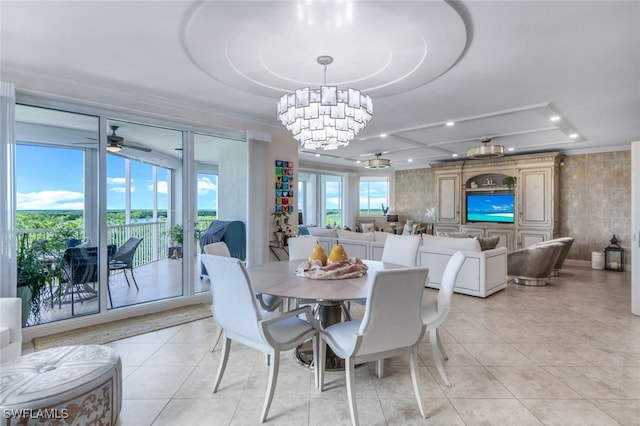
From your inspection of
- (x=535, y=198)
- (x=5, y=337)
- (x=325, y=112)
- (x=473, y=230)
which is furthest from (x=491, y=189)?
(x=5, y=337)

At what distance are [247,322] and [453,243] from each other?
12.8ft

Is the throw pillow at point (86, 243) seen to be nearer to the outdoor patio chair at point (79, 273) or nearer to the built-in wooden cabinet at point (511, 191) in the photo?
the outdoor patio chair at point (79, 273)

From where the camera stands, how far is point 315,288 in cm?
235

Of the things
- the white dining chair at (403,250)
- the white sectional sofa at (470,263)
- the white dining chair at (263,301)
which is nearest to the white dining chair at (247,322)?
the white dining chair at (263,301)

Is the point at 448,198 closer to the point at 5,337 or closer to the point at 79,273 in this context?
the point at 79,273

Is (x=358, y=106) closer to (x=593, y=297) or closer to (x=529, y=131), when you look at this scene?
(x=529, y=131)

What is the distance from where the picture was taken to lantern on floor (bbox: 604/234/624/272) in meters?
6.62

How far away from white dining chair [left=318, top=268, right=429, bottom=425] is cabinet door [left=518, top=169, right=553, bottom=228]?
270 inches

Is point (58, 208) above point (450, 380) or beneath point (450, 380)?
above

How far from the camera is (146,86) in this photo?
349cm

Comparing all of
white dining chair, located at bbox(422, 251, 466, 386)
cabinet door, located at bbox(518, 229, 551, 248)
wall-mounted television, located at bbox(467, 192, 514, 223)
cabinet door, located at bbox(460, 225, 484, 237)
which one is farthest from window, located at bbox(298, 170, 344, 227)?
white dining chair, located at bbox(422, 251, 466, 386)

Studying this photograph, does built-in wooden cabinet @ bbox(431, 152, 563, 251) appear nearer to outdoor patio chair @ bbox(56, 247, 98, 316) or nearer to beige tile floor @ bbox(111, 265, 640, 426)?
beige tile floor @ bbox(111, 265, 640, 426)

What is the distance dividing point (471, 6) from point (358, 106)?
998 mm

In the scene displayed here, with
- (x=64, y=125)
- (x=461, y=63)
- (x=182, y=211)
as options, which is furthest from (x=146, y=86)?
(x=461, y=63)
